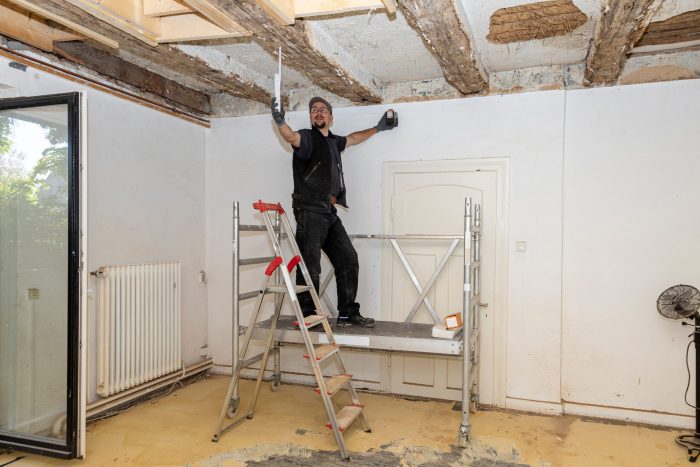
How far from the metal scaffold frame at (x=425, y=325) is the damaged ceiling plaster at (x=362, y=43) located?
1.03 metres

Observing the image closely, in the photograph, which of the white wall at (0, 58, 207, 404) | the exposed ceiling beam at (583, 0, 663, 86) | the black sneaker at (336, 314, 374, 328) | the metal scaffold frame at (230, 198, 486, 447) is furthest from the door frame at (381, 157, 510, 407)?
the white wall at (0, 58, 207, 404)

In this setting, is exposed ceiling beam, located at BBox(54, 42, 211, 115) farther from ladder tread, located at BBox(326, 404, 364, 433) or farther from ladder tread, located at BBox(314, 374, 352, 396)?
ladder tread, located at BBox(326, 404, 364, 433)

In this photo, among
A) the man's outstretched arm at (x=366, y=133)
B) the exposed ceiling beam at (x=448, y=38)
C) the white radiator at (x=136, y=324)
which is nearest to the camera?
the exposed ceiling beam at (x=448, y=38)

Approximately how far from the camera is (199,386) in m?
4.20

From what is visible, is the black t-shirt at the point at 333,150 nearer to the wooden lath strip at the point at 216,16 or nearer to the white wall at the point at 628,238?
the wooden lath strip at the point at 216,16

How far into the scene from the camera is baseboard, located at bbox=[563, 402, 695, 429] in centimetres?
333

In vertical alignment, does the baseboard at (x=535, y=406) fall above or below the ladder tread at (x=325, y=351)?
below

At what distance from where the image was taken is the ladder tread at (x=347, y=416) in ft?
9.84

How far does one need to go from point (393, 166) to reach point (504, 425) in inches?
83.4

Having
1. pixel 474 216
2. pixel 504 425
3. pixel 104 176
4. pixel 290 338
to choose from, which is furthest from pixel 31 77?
pixel 504 425

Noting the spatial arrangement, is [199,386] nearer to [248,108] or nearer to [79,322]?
Answer: [79,322]

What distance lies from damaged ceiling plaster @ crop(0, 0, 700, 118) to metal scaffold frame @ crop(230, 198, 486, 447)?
103cm

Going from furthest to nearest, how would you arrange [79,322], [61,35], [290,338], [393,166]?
[393,166] → [290,338] → [61,35] → [79,322]

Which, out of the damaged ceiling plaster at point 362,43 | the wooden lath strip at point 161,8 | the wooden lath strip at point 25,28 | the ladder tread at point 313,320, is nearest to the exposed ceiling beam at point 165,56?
the damaged ceiling plaster at point 362,43
